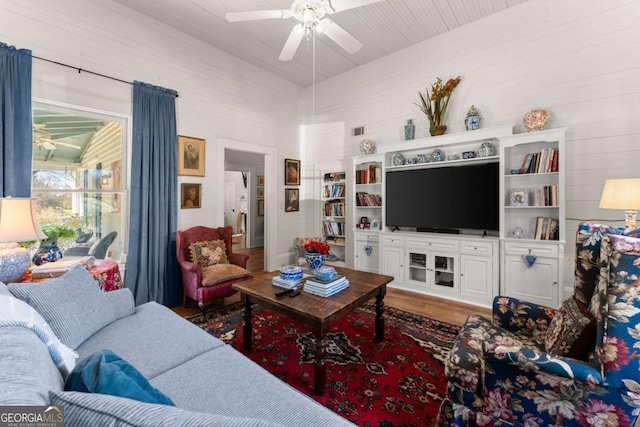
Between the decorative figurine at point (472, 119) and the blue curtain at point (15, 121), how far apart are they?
4770 mm

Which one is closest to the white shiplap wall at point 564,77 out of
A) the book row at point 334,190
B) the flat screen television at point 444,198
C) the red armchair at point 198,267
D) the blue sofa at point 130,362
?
the flat screen television at point 444,198

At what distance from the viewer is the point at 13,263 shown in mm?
2115

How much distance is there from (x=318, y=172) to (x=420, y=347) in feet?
12.4

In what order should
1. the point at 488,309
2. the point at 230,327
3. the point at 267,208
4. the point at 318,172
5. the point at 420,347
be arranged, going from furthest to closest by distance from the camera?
the point at 318,172 < the point at 267,208 < the point at 488,309 < the point at 230,327 < the point at 420,347

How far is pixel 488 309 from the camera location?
339 cm

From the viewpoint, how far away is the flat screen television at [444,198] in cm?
354

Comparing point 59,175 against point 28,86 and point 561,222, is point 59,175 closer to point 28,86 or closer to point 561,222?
point 28,86

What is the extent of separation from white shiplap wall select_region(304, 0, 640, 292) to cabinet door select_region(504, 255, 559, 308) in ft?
1.04

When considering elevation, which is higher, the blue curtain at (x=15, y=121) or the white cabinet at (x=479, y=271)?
the blue curtain at (x=15, y=121)

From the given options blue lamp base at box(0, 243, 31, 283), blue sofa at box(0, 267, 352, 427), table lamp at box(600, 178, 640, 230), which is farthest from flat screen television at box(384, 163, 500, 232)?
blue lamp base at box(0, 243, 31, 283)

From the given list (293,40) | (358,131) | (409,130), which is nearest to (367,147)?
(358,131)

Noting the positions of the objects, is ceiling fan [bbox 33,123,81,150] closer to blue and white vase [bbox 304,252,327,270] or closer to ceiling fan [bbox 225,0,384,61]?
ceiling fan [bbox 225,0,384,61]

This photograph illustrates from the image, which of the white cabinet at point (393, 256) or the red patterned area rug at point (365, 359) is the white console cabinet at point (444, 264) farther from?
the red patterned area rug at point (365, 359)

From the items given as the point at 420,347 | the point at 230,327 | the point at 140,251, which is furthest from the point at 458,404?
the point at 140,251
